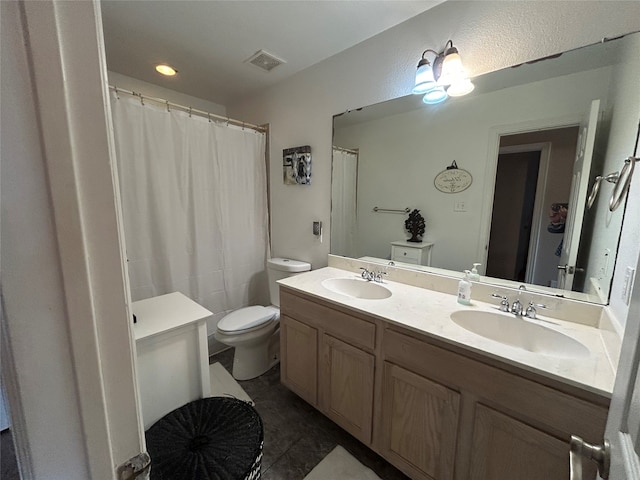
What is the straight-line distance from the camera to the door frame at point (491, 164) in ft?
4.25

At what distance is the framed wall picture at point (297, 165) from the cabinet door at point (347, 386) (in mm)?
1293

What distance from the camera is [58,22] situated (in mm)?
306

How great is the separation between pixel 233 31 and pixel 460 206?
5.67ft

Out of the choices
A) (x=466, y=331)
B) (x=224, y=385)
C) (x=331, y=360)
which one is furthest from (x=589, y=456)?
(x=224, y=385)

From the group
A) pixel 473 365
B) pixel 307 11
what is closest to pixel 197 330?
pixel 473 365

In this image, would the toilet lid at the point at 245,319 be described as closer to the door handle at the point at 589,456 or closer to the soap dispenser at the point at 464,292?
the soap dispenser at the point at 464,292

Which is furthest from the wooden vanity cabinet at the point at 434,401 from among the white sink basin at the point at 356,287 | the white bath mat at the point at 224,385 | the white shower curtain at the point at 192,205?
the white shower curtain at the point at 192,205

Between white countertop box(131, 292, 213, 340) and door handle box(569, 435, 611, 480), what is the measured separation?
1.26m

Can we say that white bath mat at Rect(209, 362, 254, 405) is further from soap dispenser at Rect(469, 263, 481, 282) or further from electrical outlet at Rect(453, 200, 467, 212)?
electrical outlet at Rect(453, 200, 467, 212)

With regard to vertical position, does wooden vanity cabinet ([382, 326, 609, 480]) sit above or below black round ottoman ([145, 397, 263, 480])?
above

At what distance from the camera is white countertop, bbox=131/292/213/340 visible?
114 centimetres

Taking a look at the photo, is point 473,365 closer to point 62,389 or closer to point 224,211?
point 62,389

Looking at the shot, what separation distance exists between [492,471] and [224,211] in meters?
2.28

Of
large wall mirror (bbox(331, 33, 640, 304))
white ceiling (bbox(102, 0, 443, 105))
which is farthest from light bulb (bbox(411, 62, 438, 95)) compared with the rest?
white ceiling (bbox(102, 0, 443, 105))
